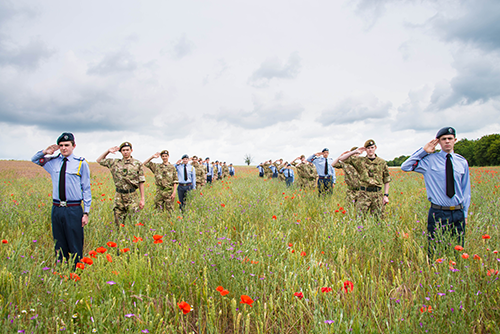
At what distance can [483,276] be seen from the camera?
8.91 feet

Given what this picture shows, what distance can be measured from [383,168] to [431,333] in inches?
163

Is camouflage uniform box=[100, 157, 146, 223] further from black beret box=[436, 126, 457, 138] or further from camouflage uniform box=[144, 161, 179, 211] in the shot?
black beret box=[436, 126, 457, 138]

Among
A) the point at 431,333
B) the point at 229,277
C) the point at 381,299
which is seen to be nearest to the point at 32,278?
the point at 229,277

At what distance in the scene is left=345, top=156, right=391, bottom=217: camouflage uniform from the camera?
5364mm

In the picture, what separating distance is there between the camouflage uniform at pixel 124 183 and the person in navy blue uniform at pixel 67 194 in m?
→ 1.38

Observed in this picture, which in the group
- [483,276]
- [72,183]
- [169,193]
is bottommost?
[483,276]

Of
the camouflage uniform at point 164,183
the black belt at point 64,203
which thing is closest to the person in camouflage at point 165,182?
the camouflage uniform at point 164,183

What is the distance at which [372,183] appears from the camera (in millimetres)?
5324

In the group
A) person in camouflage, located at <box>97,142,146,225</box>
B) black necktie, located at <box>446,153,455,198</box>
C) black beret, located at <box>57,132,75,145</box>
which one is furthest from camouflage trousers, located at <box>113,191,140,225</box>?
black necktie, located at <box>446,153,455,198</box>

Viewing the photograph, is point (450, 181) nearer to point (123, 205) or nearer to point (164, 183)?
point (123, 205)

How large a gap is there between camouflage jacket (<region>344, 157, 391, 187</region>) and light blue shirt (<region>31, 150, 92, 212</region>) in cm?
531

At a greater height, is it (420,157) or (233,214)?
(420,157)

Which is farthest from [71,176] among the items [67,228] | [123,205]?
[123,205]

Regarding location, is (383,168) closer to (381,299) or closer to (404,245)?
(404,245)
